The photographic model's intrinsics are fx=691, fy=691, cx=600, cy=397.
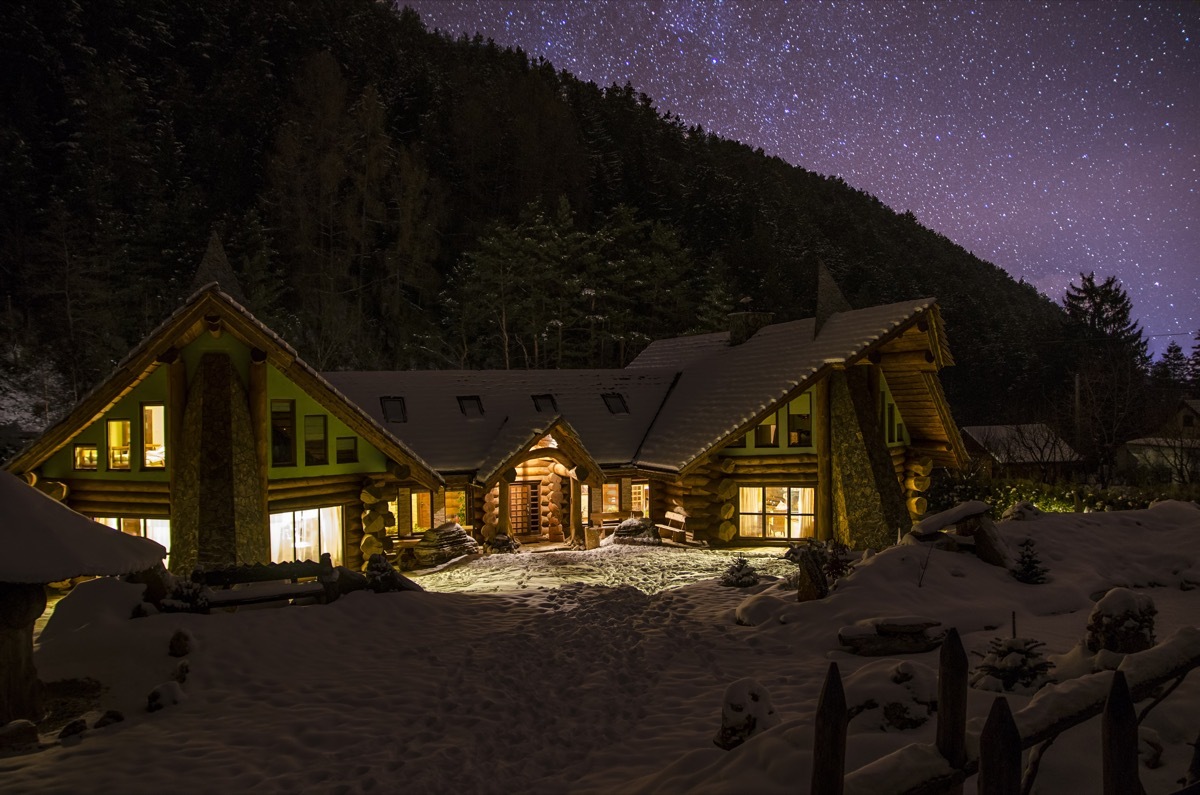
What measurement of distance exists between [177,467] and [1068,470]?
44.4 meters

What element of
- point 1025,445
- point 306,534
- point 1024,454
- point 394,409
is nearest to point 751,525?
point 394,409

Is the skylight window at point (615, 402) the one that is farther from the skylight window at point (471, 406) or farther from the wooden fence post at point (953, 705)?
the wooden fence post at point (953, 705)

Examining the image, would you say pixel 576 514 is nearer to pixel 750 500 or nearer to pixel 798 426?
pixel 750 500

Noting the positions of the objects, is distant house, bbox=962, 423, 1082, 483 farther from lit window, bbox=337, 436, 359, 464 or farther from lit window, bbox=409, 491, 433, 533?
lit window, bbox=337, 436, 359, 464

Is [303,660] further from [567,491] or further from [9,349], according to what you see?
[9,349]

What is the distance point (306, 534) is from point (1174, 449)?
34.6 meters

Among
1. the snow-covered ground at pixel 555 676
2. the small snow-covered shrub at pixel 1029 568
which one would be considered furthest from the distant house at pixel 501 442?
the small snow-covered shrub at pixel 1029 568

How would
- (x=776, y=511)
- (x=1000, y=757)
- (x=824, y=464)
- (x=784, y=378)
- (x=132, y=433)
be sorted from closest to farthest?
(x=1000, y=757), (x=132, y=433), (x=824, y=464), (x=784, y=378), (x=776, y=511)

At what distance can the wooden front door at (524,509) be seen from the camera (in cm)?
2483

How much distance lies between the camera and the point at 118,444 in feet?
59.8

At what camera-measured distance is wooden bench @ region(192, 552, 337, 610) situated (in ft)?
37.4

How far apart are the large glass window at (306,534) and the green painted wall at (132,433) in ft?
10.3

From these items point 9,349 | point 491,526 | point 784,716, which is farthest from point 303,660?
point 9,349

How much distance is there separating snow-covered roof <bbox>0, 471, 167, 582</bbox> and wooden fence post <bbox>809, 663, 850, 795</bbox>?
7.66m
